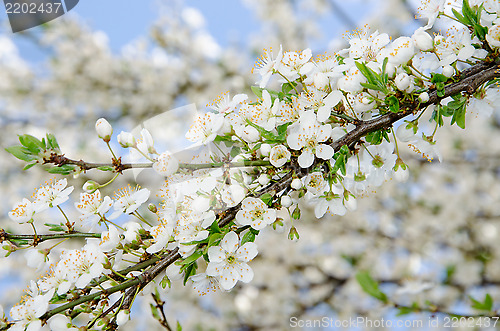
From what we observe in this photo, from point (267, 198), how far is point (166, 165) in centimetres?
27

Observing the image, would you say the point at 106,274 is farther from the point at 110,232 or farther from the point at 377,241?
the point at 377,241

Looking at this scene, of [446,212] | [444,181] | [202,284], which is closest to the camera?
[202,284]

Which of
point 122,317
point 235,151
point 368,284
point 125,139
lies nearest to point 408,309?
point 368,284

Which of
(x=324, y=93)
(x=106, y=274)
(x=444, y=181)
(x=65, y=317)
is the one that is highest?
(x=444, y=181)

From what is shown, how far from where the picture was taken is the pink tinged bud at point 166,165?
1.04 m

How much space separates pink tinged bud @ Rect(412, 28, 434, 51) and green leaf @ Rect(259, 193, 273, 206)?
577mm

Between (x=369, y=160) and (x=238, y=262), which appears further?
(x=369, y=160)

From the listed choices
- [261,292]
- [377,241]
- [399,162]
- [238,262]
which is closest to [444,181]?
[377,241]

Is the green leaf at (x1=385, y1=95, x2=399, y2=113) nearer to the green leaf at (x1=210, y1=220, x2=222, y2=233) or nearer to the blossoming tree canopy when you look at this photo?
the blossoming tree canopy

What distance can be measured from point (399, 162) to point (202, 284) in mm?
697

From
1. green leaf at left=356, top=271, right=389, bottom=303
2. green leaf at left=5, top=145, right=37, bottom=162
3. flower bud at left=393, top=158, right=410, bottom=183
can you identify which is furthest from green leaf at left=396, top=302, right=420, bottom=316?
green leaf at left=5, top=145, right=37, bottom=162

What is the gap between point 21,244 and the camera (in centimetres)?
124

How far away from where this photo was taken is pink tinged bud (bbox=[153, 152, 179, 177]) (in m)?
1.04

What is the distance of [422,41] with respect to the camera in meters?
1.11
